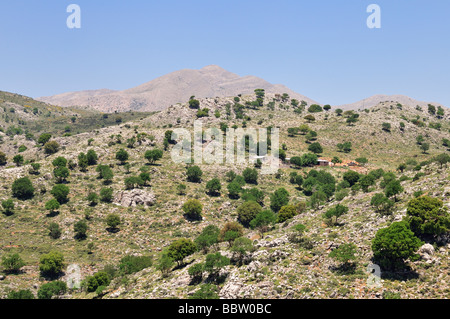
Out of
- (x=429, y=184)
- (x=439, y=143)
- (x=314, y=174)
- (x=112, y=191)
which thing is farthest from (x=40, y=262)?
(x=439, y=143)

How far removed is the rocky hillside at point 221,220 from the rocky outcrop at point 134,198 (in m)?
0.36

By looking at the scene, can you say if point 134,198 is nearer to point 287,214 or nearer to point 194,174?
point 194,174

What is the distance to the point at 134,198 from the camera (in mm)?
99312

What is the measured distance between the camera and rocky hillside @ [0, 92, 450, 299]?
145 ft

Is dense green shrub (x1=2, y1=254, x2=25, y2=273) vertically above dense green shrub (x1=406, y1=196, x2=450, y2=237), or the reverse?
dense green shrub (x1=406, y1=196, x2=450, y2=237)

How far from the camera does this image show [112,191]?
99.7 m

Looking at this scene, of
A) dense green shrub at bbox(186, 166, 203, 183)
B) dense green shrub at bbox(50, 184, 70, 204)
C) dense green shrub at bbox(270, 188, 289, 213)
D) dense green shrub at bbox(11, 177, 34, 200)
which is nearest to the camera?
dense green shrub at bbox(50, 184, 70, 204)

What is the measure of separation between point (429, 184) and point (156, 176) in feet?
285

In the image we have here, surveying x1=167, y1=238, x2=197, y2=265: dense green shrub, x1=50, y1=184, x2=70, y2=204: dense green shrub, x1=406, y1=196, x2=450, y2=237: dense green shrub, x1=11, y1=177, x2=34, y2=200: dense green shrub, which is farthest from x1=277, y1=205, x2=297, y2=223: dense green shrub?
x1=11, y1=177, x2=34, y2=200: dense green shrub

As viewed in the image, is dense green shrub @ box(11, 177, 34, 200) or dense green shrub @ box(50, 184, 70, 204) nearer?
dense green shrub @ box(50, 184, 70, 204)

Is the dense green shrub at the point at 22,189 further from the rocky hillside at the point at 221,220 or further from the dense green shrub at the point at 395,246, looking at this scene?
the dense green shrub at the point at 395,246

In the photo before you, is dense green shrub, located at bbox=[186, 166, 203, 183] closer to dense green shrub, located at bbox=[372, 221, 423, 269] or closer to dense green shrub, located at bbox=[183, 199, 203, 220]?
dense green shrub, located at bbox=[183, 199, 203, 220]

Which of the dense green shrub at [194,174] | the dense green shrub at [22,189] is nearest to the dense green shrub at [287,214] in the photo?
the dense green shrub at [194,174]

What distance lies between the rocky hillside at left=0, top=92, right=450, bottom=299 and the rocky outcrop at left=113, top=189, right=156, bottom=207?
1.20ft
